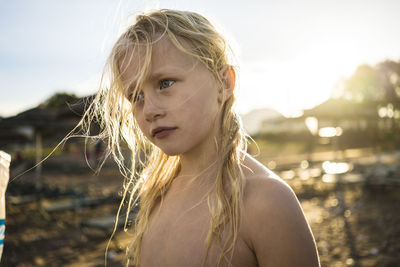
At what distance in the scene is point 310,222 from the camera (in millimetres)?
7340

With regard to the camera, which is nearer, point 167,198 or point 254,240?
point 254,240

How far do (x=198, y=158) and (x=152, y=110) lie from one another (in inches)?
12.9

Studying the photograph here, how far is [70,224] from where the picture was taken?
7824mm

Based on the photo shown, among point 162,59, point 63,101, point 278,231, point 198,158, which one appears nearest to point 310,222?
point 63,101

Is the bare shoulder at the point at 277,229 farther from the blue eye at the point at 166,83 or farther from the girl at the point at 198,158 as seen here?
the blue eye at the point at 166,83

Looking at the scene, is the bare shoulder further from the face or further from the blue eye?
→ the blue eye

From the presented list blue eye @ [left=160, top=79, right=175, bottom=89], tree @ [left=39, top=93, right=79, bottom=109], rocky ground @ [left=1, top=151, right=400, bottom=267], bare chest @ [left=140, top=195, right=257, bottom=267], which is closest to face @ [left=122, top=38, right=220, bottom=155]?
blue eye @ [left=160, top=79, right=175, bottom=89]

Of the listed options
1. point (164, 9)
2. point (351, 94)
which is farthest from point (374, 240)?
point (351, 94)

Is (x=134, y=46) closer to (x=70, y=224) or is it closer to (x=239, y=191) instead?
(x=239, y=191)

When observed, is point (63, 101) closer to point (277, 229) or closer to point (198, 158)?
point (198, 158)

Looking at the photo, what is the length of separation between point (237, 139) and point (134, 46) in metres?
0.61

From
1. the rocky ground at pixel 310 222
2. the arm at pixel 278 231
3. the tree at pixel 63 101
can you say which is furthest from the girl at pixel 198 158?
the rocky ground at pixel 310 222

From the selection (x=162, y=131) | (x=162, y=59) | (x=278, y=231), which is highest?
(x=162, y=59)

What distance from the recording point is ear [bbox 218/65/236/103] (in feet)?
4.44
